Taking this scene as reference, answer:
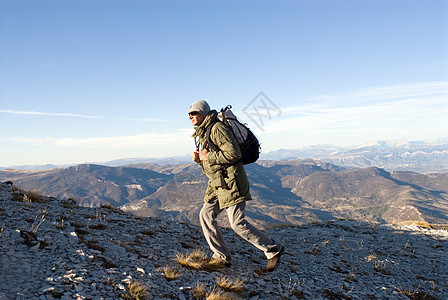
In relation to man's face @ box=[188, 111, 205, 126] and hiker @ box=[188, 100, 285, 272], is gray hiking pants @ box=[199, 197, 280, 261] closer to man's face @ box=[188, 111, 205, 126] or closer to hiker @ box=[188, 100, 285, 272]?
hiker @ box=[188, 100, 285, 272]

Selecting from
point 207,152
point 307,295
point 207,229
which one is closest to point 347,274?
point 307,295

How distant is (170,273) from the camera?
6492mm

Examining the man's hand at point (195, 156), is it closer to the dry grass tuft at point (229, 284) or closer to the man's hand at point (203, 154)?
the man's hand at point (203, 154)

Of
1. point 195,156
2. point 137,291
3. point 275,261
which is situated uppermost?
point 195,156

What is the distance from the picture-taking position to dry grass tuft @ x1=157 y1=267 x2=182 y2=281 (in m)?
6.36

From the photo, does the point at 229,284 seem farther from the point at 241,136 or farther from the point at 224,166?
the point at 241,136

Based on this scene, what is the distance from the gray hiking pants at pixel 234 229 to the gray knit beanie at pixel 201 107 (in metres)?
2.38

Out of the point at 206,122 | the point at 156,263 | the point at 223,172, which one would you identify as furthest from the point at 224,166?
the point at 156,263

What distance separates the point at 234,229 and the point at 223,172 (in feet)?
5.05

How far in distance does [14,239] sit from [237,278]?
19.4 ft

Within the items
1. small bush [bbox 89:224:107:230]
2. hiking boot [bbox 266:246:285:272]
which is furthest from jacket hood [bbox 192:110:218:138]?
small bush [bbox 89:224:107:230]

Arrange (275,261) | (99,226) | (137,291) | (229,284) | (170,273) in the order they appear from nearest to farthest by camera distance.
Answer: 1. (137,291)
2. (229,284)
3. (170,273)
4. (275,261)
5. (99,226)

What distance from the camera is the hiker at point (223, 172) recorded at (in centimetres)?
634

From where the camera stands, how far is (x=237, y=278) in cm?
698
